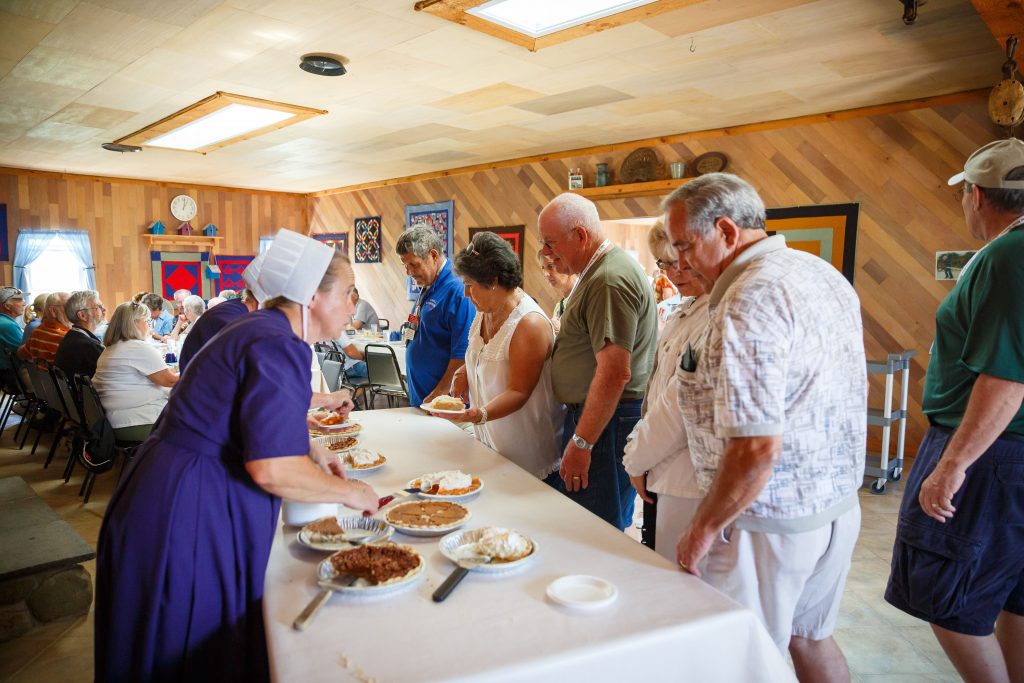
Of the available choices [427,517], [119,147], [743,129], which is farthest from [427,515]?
[119,147]

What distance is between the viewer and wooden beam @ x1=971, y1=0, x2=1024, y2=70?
2.47 meters

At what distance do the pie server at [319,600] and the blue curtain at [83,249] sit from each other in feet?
31.7

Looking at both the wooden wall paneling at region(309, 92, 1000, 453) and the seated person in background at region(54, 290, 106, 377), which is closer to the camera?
the seated person in background at region(54, 290, 106, 377)

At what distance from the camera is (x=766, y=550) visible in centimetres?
141

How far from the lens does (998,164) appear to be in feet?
5.74

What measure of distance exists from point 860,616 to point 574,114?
4.09 meters

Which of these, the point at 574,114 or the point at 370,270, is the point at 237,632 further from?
the point at 370,270

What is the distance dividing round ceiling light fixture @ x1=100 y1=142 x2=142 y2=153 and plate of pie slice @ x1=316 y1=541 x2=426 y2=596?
271 inches

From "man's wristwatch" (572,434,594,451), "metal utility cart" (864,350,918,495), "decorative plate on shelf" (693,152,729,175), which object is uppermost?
"decorative plate on shelf" (693,152,729,175)

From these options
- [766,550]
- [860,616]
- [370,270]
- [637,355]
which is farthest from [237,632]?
[370,270]

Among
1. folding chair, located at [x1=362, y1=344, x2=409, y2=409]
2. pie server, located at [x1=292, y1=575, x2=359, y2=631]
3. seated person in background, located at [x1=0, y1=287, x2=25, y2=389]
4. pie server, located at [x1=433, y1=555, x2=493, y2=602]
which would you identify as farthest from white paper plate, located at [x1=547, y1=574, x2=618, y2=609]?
seated person in background, located at [x1=0, y1=287, x2=25, y2=389]

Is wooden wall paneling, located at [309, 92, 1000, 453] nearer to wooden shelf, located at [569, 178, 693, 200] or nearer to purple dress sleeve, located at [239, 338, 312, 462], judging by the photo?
wooden shelf, located at [569, 178, 693, 200]

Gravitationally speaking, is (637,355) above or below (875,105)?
below

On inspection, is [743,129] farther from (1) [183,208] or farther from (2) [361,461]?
(1) [183,208]
